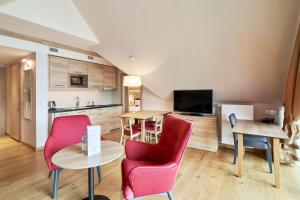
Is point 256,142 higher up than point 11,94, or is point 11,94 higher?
point 11,94

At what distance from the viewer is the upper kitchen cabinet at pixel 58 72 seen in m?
3.96

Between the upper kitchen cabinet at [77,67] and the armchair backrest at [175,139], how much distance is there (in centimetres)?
329

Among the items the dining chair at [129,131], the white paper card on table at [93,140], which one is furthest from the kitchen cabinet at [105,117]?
the white paper card on table at [93,140]

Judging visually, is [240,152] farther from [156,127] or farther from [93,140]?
[93,140]

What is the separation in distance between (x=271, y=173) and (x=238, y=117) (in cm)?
127

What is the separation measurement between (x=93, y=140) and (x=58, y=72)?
3.02 m

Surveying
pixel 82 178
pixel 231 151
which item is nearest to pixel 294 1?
pixel 231 151

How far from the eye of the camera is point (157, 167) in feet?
5.23

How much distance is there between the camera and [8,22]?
2740 mm

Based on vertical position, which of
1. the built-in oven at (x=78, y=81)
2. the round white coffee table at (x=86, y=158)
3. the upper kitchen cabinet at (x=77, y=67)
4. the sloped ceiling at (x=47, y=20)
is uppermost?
the sloped ceiling at (x=47, y=20)

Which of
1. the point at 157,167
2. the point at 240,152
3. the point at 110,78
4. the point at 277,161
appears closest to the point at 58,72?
the point at 110,78

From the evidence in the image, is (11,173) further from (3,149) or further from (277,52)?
(277,52)

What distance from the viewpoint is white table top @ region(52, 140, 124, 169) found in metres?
1.54

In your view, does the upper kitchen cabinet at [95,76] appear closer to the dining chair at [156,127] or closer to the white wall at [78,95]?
the white wall at [78,95]
